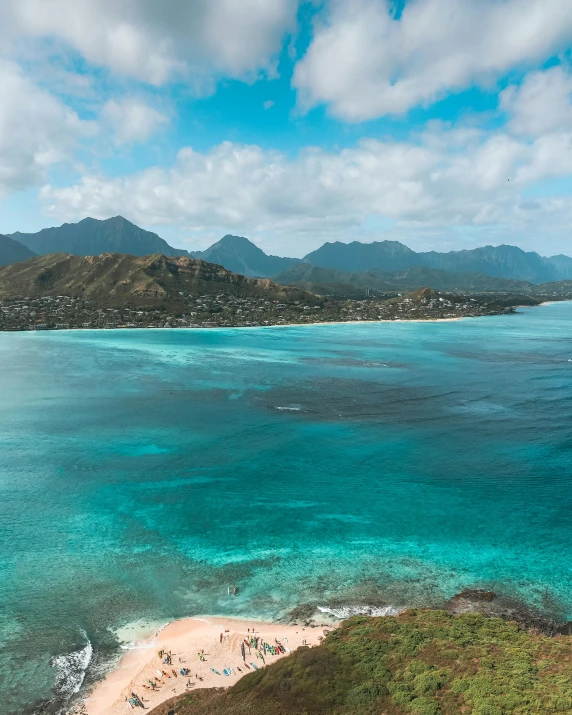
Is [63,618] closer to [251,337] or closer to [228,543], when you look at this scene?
[228,543]

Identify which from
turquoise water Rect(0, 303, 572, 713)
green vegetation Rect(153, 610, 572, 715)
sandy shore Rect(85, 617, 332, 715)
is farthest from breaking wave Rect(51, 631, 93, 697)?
green vegetation Rect(153, 610, 572, 715)

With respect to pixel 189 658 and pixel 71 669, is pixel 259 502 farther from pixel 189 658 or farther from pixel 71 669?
pixel 71 669

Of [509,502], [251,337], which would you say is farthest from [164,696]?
[251,337]

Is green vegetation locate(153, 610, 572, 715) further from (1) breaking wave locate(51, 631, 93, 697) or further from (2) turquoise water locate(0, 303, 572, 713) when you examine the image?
(2) turquoise water locate(0, 303, 572, 713)

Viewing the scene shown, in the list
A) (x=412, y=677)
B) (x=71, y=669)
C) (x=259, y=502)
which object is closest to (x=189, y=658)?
(x=71, y=669)

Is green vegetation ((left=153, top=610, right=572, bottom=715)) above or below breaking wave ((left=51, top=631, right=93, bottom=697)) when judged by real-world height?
above
